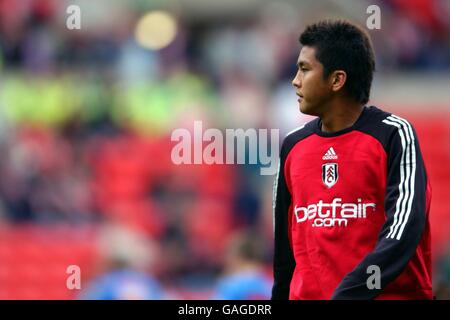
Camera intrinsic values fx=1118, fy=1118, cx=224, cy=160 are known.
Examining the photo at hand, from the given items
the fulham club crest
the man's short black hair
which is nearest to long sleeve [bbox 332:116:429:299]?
the fulham club crest

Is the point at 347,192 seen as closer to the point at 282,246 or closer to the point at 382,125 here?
the point at 382,125

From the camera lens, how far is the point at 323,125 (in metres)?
4.64

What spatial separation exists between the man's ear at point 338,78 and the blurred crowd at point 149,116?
669 cm

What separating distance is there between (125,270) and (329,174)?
15.3 ft

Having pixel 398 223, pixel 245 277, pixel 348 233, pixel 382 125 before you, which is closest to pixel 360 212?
pixel 348 233

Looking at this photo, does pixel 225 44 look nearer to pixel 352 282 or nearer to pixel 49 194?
pixel 49 194

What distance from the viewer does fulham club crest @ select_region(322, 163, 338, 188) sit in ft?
14.7

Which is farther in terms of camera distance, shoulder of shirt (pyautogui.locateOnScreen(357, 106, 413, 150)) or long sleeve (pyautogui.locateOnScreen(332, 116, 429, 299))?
shoulder of shirt (pyautogui.locateOnScreen(357, 106, 413, 150))

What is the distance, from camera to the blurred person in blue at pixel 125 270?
28.8 ft

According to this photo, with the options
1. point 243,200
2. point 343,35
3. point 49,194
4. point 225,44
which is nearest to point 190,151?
point 243,200

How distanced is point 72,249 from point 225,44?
4.13 metres

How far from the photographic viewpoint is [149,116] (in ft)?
45.3

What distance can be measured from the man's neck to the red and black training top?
3cm

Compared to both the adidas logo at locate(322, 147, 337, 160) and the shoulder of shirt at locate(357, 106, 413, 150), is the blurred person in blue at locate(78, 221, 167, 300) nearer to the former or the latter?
the adidas logo at locate(322, 147, 337, 160)
